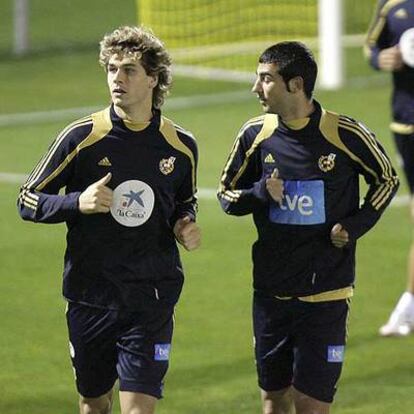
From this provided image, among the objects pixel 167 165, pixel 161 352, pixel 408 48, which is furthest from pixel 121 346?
pixel 408 48

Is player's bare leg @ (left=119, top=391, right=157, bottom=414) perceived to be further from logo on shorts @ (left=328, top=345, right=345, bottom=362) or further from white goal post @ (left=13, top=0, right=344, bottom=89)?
white goal post @ (left=13, top=0, right=344, bottom=89)

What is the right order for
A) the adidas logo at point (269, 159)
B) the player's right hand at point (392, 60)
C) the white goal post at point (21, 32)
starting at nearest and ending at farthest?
1. the adidas logo at point (269, 159)
2. the player's right hand at point (392, 60)
3. the white goal post at point (21, 32)

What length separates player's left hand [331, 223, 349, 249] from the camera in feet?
24.0

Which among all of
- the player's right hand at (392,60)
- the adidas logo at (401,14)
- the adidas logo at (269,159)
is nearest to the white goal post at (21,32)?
the adidas logo at (401,14)

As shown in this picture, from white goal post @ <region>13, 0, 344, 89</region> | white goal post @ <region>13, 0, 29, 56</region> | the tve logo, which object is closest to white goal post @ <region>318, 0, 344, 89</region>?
white goal post @ <region>13, 0, 344, 89</region>

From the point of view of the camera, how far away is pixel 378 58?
10867 mm

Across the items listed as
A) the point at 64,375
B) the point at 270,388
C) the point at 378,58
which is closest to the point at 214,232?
the point at 378,58

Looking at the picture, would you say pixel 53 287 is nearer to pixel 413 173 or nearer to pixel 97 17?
A: pixel 413 173

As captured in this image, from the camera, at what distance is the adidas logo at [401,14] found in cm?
1078

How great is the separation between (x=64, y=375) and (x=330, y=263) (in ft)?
9.12

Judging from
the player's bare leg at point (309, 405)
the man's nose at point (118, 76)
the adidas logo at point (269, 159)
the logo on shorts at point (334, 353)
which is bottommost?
the player's bare leg at point (309, 405)

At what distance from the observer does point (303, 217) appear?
7.36 m

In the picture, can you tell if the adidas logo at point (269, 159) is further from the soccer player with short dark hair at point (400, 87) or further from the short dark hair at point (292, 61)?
the soccer player with short dark hair at point (400, 87)

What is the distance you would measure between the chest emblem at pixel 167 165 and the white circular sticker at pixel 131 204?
14 centimetres
